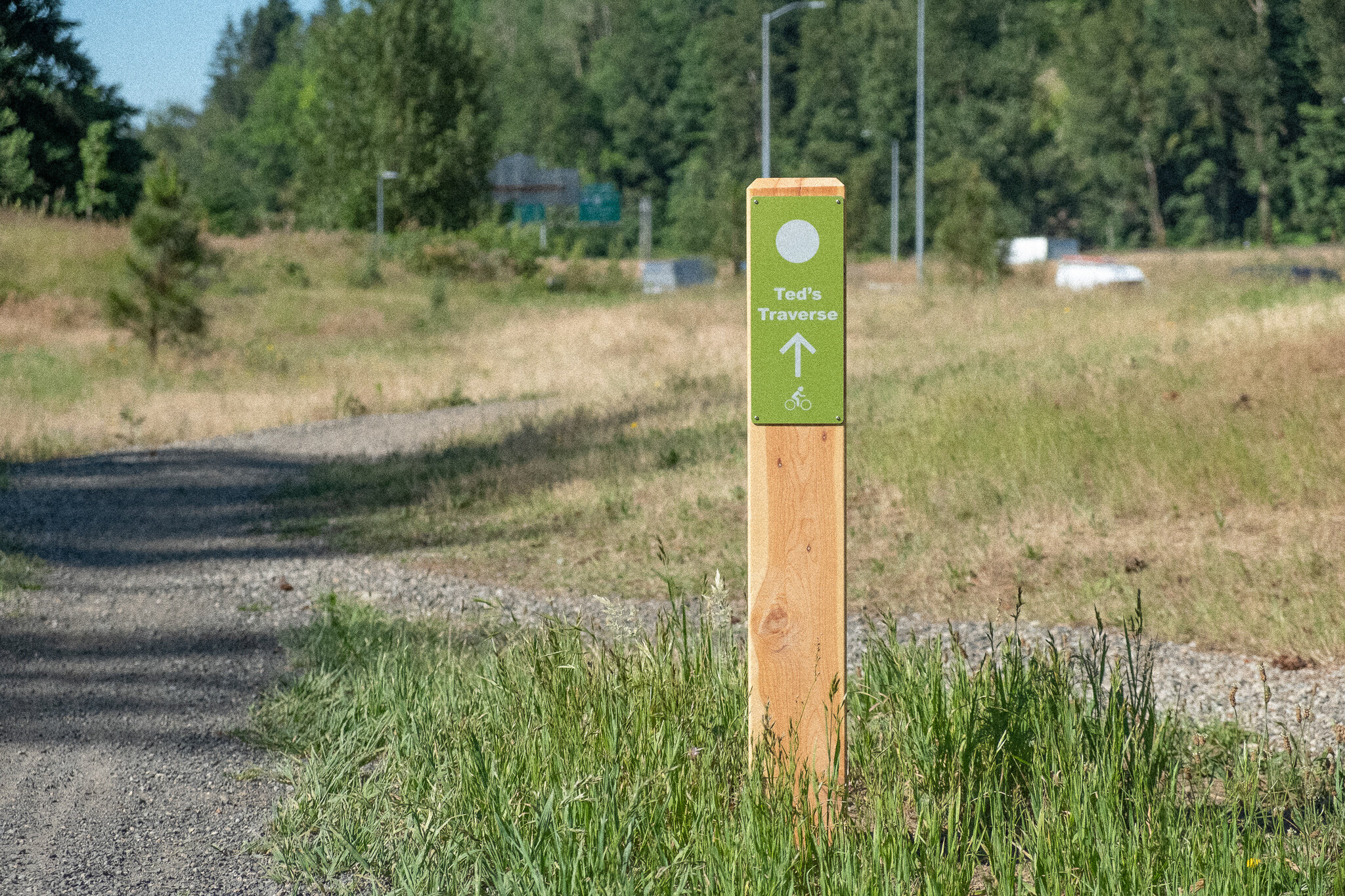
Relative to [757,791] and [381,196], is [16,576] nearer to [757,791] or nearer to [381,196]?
[757,791]

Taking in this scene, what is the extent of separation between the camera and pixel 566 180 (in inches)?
3452

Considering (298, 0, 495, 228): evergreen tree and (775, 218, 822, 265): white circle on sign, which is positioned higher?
(298, 0, 495, 228): evergreen tree

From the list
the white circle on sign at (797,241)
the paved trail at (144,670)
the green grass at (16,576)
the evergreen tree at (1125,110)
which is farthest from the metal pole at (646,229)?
the white circle on sign at (797,241)

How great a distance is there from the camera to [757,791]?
346 cm

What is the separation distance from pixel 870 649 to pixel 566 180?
8556 centimetres

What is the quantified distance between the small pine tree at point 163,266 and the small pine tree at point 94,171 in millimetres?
21518

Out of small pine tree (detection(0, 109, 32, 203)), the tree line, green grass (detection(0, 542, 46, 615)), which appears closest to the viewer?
green grass (detection(0, 542, 46, 615))

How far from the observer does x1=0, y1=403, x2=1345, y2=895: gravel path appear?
406cm

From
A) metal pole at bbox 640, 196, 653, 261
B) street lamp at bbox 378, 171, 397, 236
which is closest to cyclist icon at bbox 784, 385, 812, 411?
street lamp at bbox 378, 171, 397, 236

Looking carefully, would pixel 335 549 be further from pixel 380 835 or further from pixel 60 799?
pixel 380 835

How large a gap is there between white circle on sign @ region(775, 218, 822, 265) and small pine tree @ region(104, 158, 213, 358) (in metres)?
21.0

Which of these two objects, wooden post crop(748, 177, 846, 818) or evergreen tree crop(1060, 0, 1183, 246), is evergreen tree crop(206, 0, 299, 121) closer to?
evergreen tree crop(1060, 0, 1183, 246)

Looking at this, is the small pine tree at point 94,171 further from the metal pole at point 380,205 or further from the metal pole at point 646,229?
the metal pole at point 646,229

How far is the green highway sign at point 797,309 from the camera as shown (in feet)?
11.8
